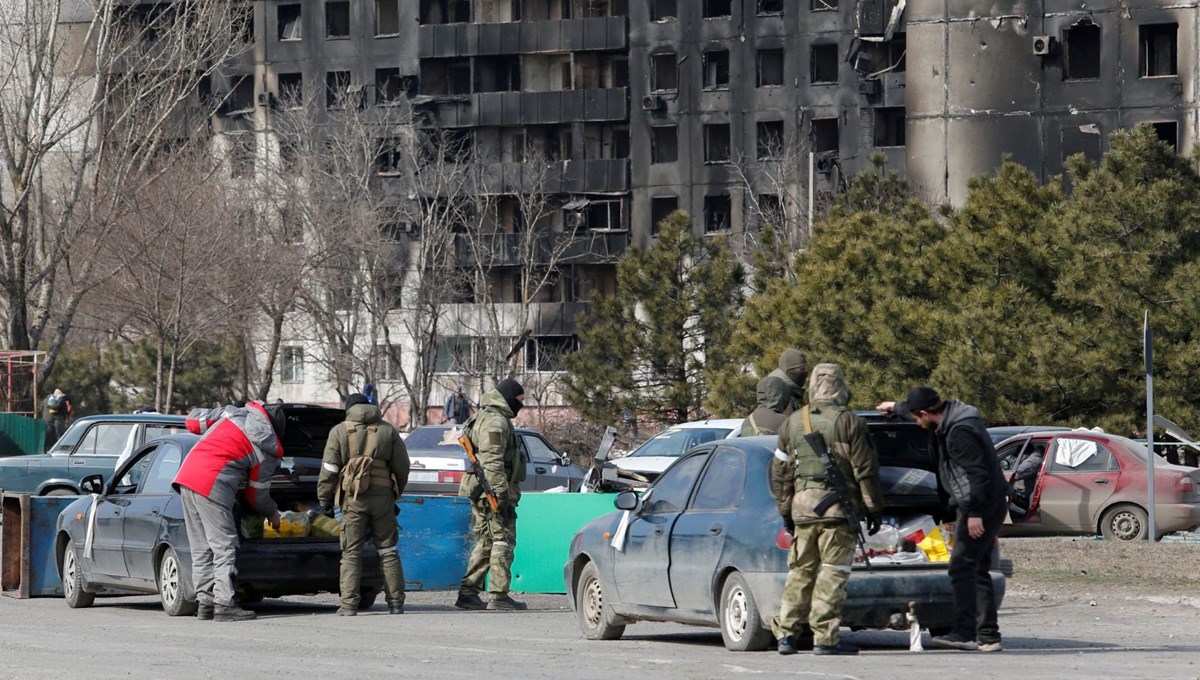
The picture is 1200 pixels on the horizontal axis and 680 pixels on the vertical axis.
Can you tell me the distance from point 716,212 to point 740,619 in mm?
66418

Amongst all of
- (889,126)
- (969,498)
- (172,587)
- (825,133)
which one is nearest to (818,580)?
(969,498)

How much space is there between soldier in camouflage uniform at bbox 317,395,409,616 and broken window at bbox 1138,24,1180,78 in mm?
53464

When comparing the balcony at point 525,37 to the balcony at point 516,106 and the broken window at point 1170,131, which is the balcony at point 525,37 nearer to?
the balcony at point 516,106

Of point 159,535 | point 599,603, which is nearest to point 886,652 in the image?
point 599,603

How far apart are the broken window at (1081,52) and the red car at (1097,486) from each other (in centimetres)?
4347

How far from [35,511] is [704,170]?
6032 cm

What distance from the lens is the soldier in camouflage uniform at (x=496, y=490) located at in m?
16.5

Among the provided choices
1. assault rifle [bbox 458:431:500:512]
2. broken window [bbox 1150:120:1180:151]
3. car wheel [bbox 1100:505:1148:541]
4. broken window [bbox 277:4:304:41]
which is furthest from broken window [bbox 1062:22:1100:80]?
assault rifle [bbox 458:431:500:512]

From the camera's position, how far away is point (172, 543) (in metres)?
16.3

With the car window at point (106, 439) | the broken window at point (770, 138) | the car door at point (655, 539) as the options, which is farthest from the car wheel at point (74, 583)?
the broken window at point (770, 138)

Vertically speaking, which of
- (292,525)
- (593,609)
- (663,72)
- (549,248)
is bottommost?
(593,609)

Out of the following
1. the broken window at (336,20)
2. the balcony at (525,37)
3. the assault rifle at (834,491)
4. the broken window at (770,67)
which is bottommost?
the assault rifle at (834,491)

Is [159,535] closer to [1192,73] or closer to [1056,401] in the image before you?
[1056,401]

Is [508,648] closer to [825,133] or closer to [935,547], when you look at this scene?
[935,547]
